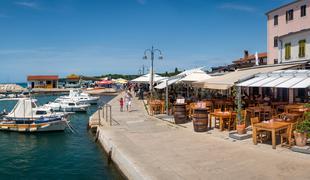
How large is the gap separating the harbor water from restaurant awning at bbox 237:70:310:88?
283 inches

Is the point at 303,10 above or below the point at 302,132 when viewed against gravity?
above

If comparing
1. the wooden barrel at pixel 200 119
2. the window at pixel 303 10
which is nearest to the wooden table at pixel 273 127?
the wooden barrel at pixel 200 119

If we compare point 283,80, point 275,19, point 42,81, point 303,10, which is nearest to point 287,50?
point 303,10

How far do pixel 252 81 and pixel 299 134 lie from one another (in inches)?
164

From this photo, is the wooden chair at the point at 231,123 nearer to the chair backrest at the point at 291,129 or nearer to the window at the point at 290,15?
the chair backrest at the point at 291,129

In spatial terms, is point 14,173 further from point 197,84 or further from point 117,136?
point 197,84

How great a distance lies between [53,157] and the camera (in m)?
16.2

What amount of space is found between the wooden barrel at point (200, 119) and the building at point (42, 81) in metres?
89.9

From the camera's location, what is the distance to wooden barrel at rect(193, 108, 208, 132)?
47.7 feet

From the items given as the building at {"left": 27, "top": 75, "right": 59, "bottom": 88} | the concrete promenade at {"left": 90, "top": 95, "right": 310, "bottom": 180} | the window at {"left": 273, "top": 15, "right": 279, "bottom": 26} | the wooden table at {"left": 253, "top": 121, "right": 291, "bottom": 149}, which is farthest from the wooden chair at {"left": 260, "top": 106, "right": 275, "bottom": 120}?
the building at {"left": 27, "top": 75, "right": 59, "bottom": 88}

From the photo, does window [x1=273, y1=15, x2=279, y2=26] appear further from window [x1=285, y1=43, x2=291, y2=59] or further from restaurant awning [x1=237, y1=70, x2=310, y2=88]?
restaurant awning [x1=237, y1=70, x2=310, y2=88]

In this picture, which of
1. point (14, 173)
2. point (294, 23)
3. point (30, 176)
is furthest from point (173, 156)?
point (294, 23)

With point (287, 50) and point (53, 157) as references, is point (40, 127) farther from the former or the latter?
point (287, 50)

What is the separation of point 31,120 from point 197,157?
56.4 ft
